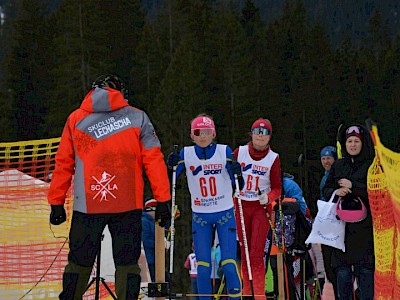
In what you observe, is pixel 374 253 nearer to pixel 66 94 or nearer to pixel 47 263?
pixel 47 263

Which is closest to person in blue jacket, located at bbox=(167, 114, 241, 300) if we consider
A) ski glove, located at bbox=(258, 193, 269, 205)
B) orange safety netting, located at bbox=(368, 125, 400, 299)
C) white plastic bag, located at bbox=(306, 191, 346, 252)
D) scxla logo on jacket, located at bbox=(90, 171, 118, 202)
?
ski glove, located at bbox=(258, 193, 269, 205)

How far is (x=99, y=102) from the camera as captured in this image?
6.33m

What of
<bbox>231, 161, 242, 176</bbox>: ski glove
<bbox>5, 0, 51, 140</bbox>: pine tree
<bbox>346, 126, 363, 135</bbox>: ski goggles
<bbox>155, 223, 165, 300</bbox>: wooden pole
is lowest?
<bbox>155, 223, 165, 300</bbox>: wooden pole

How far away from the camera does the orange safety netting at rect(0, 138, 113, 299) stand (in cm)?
857

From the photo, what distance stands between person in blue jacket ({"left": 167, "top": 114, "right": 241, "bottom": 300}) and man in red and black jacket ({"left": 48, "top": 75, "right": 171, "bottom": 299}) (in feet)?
6.31

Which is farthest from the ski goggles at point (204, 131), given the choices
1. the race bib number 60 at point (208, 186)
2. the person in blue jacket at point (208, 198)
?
the race bib number 60 at point (208, 186)

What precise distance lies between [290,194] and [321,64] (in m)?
56.1

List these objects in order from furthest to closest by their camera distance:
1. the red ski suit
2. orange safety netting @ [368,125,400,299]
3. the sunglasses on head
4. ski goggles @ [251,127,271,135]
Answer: ski goggles @ [251,127,271,135], the red ski suit, the sunglasses on head, orange safety netting @ [368,125,400,299]

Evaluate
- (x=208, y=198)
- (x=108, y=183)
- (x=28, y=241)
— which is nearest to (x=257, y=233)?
(x=208, y=198)

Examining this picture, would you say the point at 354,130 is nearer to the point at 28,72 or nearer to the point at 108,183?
the point at 108,183

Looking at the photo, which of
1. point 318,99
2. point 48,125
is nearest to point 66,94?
point 48,125

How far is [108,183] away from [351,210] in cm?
247

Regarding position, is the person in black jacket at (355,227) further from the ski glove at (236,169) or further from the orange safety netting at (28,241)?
the orange safety netting at (28,241)

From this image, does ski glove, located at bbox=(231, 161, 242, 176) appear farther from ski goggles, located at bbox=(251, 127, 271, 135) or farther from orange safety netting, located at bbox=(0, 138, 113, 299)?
orange safety netting, located at bbox=(0, 138, 113, 299)
